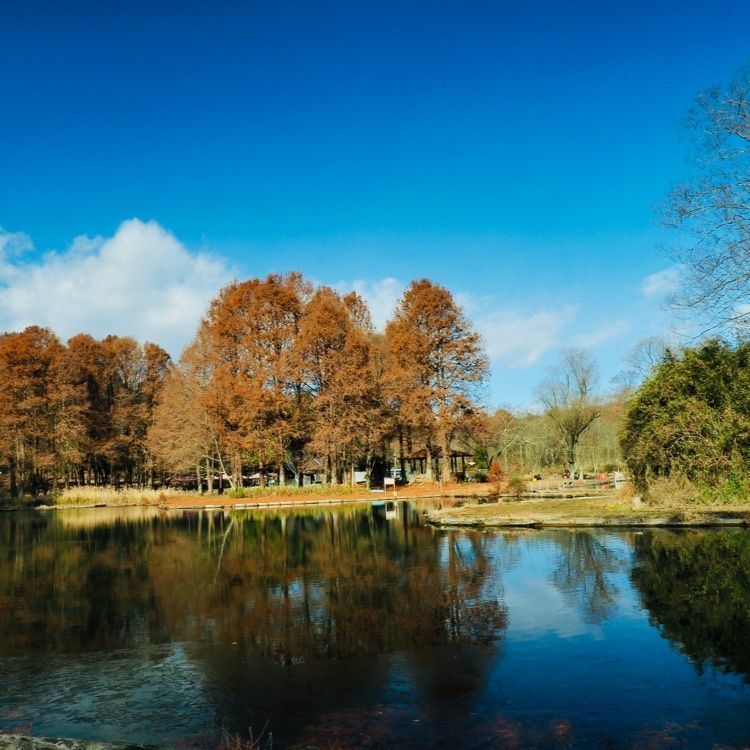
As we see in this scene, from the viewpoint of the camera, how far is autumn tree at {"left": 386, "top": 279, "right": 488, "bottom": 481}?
48688 millimetres

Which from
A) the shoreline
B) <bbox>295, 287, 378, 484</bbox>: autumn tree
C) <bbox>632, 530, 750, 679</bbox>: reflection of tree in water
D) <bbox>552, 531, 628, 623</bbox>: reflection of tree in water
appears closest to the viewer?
<bbox>632, 530, 750, 679</bbox>: reflection of tree in water

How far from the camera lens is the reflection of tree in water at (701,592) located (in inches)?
331

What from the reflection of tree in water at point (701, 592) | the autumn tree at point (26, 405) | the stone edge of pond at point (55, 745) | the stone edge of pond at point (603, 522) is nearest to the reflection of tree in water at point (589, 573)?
the reflection of tree in water at point (701, 592)

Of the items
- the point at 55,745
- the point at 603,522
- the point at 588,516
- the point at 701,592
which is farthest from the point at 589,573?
the point at 55,745

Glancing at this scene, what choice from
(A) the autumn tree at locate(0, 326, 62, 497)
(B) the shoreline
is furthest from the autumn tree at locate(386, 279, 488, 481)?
(A) the autumn tree at locate(0, 326, 62, 497)

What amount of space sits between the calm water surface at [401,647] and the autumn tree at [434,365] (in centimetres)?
3050

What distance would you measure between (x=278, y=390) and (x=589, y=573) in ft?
115

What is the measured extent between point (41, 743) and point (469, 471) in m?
54.0

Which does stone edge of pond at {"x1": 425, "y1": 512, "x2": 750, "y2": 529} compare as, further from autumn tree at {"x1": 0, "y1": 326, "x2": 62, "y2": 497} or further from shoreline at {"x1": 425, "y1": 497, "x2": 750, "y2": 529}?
autumn tree at {"x1": 0, "y1": 326, "x2": 62, "y2": 497}

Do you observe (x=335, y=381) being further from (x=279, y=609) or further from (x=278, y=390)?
(x=279, y=609)

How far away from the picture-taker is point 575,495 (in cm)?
3288

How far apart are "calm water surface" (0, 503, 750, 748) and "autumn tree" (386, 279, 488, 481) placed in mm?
30498

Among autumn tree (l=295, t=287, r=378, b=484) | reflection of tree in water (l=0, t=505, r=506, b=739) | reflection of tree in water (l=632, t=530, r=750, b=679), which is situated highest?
autumn tree (l=295, t=287, r=378, b=484)

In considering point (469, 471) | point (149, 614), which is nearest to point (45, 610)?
point (149, 614)
